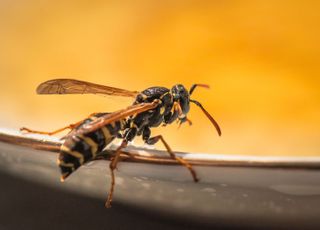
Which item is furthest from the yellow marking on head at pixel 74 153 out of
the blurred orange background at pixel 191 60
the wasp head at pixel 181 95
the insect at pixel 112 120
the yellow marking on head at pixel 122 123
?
the blurred orange background at pixel 191 60

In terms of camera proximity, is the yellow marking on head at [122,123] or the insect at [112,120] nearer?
the insect at [112,120]

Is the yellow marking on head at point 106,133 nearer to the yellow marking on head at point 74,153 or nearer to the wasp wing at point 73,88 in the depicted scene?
the yellow marking on head at point 74,153

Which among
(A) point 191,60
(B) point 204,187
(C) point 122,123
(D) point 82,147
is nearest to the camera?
(B) point 204,187

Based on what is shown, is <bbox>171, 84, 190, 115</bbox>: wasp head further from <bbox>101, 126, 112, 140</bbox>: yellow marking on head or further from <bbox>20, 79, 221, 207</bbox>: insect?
<bbox>101, 126, 112, 140</bbox>: yellow marking on head

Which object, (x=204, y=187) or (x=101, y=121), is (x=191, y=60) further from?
(x=204, y=187)

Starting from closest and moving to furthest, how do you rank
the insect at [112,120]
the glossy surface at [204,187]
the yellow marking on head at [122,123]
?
the glossy surface at [204,187] < the insect at [112,120] < the yellow marking on head at [122,123]

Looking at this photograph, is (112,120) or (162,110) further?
(162,110)

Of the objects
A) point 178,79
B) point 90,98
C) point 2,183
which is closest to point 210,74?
point 178,79

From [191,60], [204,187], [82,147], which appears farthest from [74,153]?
[191,60]

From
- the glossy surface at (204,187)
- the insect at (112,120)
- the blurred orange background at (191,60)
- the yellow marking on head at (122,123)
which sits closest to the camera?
the glossy surface at (204,187)
